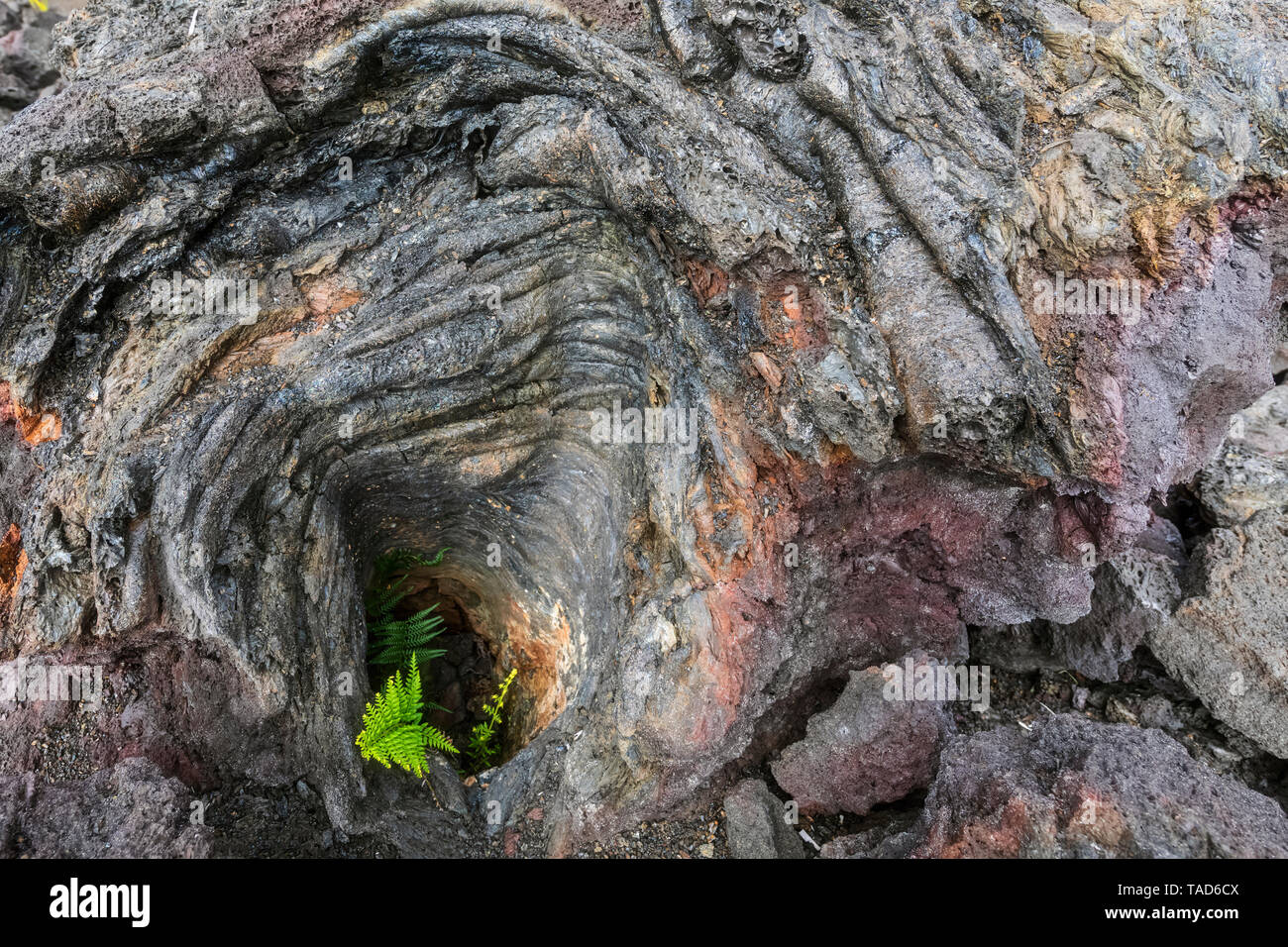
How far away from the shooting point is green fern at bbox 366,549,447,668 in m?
5.91

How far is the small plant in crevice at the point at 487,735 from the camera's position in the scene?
6281mm

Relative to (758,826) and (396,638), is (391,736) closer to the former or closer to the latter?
(396,638)

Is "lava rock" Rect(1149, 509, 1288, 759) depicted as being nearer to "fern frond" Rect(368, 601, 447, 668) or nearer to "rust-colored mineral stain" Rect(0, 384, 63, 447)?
"fern frond" Rect(368, 601, 447, 668)

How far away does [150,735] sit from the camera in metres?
3.90

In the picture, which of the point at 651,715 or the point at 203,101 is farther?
the point at 651,715

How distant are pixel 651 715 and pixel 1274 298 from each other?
3961 millimetres

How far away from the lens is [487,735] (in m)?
6.37

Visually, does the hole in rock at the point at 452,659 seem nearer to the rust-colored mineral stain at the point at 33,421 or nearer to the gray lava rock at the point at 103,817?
the gray lava rock at the point at 103,817

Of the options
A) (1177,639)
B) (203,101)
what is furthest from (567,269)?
(1177,639)

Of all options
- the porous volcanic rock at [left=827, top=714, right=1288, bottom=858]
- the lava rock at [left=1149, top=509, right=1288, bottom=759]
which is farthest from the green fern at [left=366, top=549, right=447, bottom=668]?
the lava rock at [left=1149, top=509, right=1288, bottom=759]

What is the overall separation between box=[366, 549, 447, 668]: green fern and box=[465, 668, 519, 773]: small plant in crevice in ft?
2.46

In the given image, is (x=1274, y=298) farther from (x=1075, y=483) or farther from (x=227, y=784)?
(x=227, y=784)

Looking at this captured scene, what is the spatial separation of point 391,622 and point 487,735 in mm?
1305

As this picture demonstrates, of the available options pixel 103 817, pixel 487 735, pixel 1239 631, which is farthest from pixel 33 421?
pixel 1239 631
